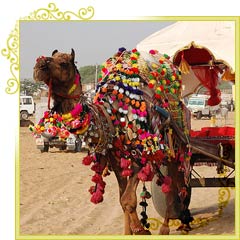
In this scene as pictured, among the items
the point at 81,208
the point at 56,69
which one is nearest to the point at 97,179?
the point at 56,69

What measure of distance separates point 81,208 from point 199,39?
3233 millimetres

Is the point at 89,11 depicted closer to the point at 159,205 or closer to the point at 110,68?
the point at 110,68

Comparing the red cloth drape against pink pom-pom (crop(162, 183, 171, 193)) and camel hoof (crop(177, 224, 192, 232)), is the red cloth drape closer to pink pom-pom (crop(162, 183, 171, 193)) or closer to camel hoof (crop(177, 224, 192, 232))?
camel hoof (crop(177, 224, 192, 232))

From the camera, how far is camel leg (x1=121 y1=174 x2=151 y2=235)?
22.1ft

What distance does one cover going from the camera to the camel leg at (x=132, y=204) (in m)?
6.74

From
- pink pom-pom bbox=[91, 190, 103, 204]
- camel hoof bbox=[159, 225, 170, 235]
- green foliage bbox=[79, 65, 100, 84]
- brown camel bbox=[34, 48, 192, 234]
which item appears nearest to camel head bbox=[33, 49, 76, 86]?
brown camel bbox=[34, 48, 192, 234]

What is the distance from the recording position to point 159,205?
8.63m

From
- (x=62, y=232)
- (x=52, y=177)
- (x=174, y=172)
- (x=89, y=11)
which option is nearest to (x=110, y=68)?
(x=89, y=11)

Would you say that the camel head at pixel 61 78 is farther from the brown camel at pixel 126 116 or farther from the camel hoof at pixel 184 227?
the camel hoof at pixel 184 227

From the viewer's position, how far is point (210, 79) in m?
9.60

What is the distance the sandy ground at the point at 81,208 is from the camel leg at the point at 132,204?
1.03m

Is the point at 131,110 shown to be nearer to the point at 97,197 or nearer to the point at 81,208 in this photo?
the point at 97,197

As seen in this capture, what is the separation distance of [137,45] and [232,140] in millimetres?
2000

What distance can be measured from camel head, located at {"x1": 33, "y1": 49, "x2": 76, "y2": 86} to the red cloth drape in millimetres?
3716
